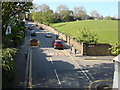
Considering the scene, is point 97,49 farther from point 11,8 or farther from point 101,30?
point 101,30

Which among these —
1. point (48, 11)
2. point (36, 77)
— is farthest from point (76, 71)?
point (48, 11)

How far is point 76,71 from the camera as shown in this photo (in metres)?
17.1

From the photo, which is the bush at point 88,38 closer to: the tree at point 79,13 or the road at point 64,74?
the road at point 64,74

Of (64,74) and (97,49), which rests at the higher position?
(97,49)

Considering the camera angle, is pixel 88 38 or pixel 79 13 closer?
pixel 88 38

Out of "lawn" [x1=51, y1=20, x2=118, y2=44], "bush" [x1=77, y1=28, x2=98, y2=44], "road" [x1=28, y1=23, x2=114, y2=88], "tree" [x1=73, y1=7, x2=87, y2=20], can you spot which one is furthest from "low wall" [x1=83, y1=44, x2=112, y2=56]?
"tree" [x1=73, y1=7, x2=87, y2=20]

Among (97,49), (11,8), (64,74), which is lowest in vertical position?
(64,74)

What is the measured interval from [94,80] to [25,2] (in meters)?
10.4

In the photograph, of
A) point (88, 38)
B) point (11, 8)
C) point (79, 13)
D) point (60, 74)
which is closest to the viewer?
point (60, 74)

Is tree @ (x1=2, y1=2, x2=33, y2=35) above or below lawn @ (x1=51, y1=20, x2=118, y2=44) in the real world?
above

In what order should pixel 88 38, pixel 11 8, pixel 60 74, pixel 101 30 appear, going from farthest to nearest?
pixel 101 30 → pixel 88 38 → pixel 11 8 → pixel 60 74

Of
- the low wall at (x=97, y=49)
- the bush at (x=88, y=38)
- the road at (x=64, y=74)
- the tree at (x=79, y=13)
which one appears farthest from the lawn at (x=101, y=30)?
the tree at (x=79, y=13)

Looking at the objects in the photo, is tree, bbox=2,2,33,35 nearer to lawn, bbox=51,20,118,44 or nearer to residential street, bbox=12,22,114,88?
residential street, bbox=12,22,114,88

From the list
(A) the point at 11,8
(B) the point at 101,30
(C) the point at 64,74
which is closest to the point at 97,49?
(C) the point at 64,74
